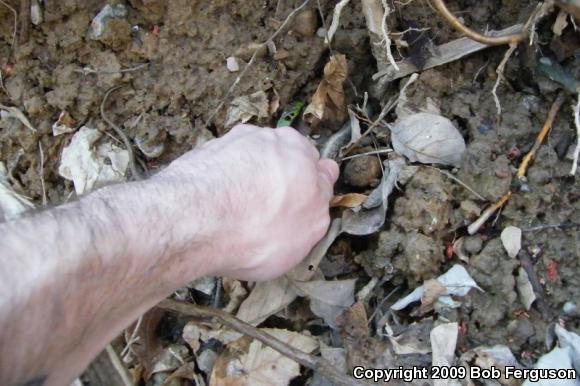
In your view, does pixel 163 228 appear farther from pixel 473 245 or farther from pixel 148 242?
pixel 473 245

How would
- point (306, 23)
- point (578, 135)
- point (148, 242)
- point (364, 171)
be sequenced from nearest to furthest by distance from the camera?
point (148, 242), point (578, 135), point (364, 171), point (306, 23)

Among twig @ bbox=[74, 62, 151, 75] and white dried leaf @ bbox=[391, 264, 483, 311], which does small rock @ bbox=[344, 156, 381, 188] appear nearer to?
white dried leaf @ bbox=[391, 264, 483, 311]

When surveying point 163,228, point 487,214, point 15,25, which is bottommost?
point 487,214

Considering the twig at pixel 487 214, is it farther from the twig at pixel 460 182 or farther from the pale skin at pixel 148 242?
the pale skin at pixel 148 242

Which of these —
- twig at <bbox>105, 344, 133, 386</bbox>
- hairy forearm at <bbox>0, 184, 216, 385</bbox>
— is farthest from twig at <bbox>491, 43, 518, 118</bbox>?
twig at <bbox>105, 344, 133, 386</bbox>

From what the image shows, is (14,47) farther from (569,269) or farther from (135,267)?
(569,269)

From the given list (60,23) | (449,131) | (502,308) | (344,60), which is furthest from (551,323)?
(60,23)

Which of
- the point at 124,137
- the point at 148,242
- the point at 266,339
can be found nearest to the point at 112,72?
the point at 124,137
